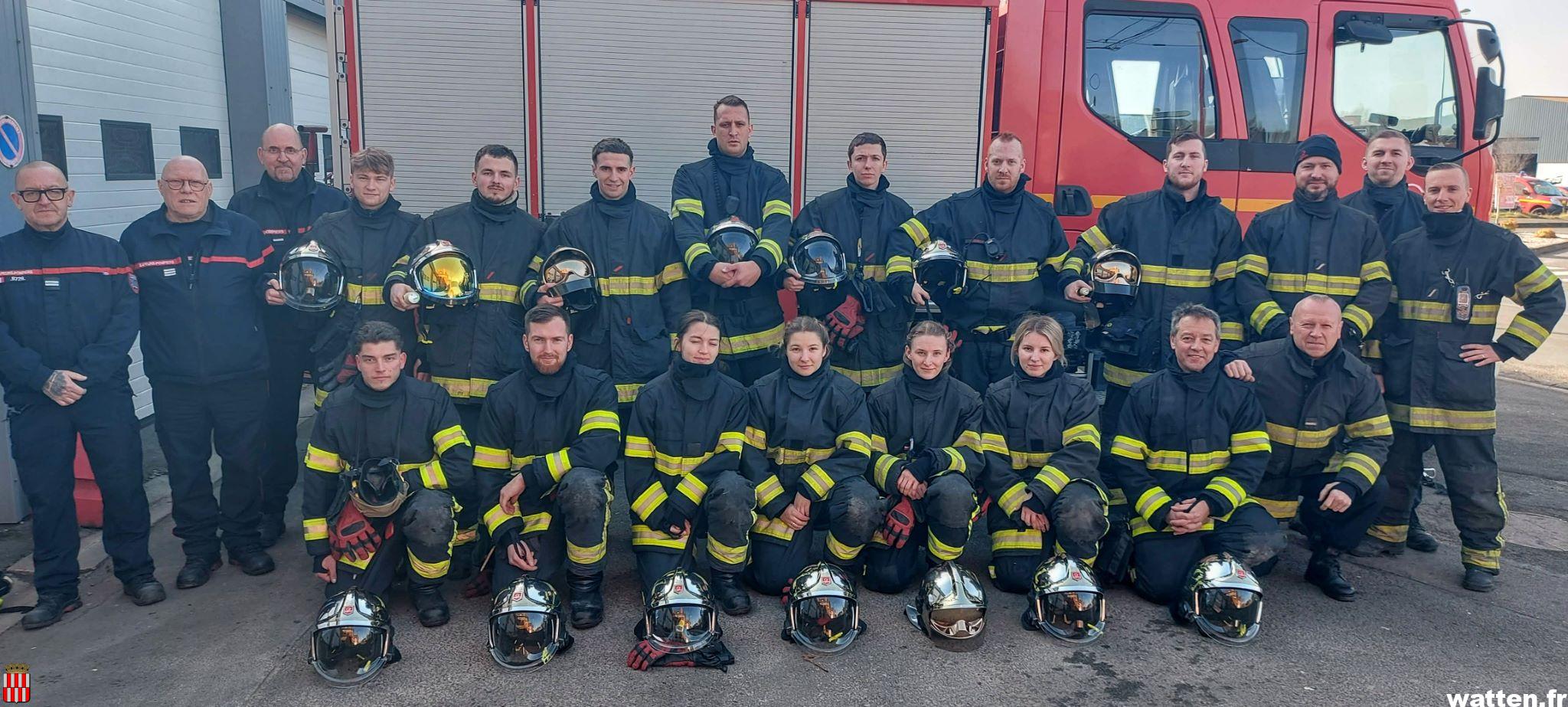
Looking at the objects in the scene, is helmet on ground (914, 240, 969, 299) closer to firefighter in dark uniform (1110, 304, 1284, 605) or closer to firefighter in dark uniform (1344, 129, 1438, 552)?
firefighter in dark uniform (1110, 304, 1284, 605)

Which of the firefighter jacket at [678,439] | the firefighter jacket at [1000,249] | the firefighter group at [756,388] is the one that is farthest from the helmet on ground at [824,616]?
the firefighter jacket at [1000,249]

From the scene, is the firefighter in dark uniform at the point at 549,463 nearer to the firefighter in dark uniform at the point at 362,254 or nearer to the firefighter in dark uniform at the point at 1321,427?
the firefighter in dark uniform at the point at 362,254

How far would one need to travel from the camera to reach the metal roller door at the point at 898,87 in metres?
5.60

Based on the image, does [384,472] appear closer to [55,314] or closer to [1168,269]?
[55,314]

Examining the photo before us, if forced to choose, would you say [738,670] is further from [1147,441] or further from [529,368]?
[1147,441]

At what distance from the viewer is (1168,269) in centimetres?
502

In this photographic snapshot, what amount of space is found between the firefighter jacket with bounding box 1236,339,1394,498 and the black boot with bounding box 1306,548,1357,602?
1.20 ft

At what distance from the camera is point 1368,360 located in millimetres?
5051

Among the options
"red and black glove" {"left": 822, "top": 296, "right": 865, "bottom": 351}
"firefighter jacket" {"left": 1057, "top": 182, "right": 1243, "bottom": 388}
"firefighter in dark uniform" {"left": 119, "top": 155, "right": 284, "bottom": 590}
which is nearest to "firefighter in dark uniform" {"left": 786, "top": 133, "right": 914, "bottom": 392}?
"red and black glove" {"left": 822, "top": 296, "right": 865, "bottom": 351}

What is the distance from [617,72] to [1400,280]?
13.4ft

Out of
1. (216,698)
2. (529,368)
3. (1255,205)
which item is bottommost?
(216,698)

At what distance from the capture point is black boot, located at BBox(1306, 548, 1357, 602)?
A: 443 cm

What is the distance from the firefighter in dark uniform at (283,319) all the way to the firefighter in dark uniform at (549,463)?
124cm

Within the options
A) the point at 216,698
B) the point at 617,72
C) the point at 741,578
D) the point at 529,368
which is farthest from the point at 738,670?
the point at 617,72
